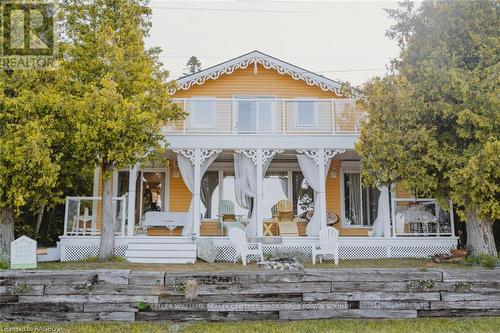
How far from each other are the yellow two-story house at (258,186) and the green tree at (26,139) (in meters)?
2.38

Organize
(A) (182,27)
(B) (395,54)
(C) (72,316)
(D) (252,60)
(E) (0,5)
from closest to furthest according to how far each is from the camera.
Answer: (C) (72,316) → (E) (0,5) → (B) (395,54) → (D) (252,60) → (A) (182,27)

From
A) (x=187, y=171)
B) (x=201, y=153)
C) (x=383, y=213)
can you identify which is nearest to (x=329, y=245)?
(x=383, y=213)

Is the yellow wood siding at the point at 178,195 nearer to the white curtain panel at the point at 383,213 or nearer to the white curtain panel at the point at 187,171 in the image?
the white curtain panel at the point at 187,171

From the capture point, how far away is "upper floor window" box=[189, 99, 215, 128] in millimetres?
12977

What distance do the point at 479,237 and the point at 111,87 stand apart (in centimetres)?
857

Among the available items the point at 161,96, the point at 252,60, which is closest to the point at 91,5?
the point at 161,96

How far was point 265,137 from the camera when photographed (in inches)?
445

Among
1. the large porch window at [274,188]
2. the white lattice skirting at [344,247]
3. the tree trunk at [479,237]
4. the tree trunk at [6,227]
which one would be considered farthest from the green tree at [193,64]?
the tree trunk at [479,237]

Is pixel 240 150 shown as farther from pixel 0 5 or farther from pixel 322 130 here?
pixel 0 5

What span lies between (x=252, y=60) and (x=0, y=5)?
25.5 feet

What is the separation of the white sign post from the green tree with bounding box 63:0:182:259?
81.3 inches

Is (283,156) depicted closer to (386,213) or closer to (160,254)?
(386,213)

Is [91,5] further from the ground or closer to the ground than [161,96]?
further from the ground

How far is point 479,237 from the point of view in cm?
897
